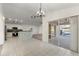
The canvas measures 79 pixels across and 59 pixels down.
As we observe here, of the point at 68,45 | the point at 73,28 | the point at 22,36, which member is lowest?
the point at 68,45

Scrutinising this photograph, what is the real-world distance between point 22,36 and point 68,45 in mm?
1656

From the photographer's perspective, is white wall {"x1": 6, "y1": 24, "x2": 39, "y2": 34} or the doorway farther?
the doorway

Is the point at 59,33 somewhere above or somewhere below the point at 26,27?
below

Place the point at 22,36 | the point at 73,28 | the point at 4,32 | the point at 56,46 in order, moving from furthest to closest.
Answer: the point at 73,28
the point at 56,46
the point at 22,36
the point at 4,32

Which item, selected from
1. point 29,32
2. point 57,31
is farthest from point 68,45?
point 29,32

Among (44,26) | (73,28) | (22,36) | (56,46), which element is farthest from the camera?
(73,28)

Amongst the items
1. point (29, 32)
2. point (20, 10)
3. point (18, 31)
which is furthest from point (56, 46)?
point (20, 10)

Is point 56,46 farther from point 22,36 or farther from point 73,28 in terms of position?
point 22,36

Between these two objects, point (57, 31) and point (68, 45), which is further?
point (68, 45)

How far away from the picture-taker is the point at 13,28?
2.36 metres

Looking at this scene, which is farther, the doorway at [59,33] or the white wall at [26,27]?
the doorway at [59,33]

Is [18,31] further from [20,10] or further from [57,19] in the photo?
[57,19]

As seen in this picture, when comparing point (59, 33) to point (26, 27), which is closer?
point (26, 27)

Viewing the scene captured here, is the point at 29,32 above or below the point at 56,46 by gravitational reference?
above
